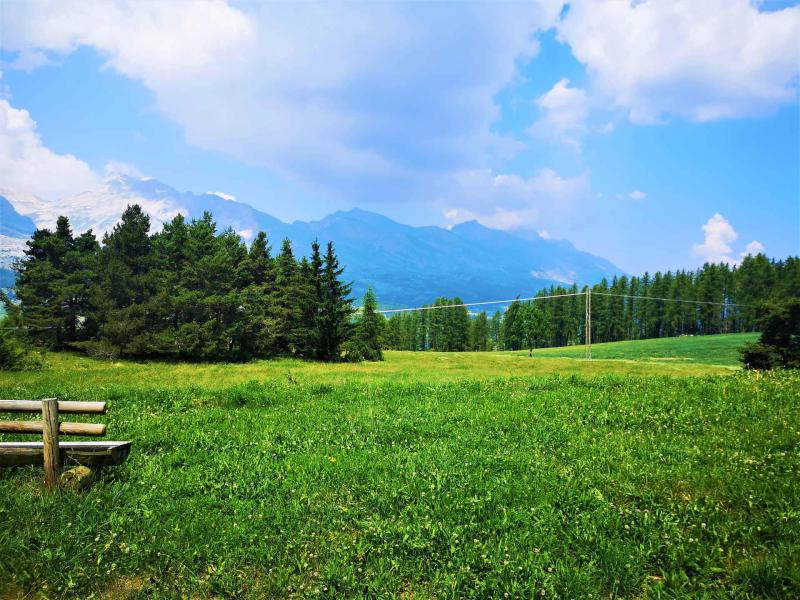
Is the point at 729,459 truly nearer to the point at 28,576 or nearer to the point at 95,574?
the point at 95,574

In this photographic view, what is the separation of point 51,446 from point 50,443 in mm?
55

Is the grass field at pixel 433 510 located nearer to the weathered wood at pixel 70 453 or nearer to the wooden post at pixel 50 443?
the wooden post at pixel 50 443

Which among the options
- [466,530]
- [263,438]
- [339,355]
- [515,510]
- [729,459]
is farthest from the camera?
[339,355]

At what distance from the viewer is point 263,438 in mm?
9211

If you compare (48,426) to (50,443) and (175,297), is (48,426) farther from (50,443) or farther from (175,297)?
(175,297)

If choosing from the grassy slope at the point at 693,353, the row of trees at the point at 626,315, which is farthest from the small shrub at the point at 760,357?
the row of trees at the point at 626,315

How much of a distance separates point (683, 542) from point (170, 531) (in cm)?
674

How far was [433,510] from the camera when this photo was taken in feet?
19.4

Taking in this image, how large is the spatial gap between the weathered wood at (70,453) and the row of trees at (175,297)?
117ft

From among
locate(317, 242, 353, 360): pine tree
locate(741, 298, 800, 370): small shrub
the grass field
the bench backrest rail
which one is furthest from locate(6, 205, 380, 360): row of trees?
the bench backrest rail

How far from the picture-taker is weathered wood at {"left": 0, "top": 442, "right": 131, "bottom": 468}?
6414 millimetres

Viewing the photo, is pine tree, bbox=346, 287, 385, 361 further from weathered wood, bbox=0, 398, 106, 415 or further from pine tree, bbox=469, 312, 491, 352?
pine tree, bbox=469, 312, 491, 352

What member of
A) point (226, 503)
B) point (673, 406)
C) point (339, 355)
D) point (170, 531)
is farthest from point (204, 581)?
point (339, 355)

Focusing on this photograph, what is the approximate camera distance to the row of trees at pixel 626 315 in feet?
318
